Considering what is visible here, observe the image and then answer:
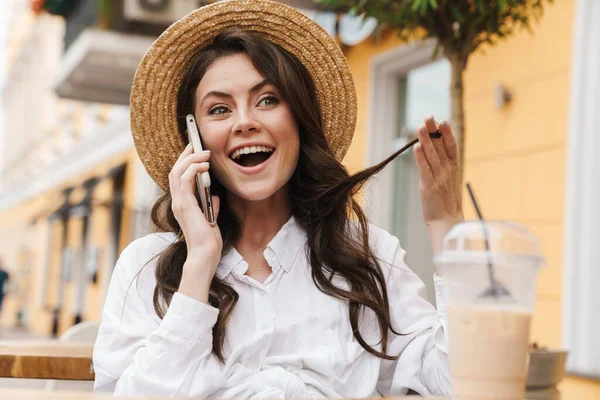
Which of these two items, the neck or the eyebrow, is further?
the neck

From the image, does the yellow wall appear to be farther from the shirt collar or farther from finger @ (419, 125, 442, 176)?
finger @ (419, 125, 442, 176)

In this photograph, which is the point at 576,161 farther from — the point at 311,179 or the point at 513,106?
the point at 311,179

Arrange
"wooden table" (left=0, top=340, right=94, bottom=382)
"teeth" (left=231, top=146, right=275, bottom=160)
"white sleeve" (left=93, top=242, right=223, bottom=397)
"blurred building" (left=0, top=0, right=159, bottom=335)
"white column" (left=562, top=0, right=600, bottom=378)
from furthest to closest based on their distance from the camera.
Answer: "blurred building" (left=0, top=0, right=159, bottom=335) < "white column" (left=562, top=0, right=600, bottom=378) < "wooden table" (left=0, top=340, right=94, bottom=382) < "teeth" (left=231, top=146, right=275, bottom=160) < "white sleeve" (left=93, top=242, right=223, bottom=397)

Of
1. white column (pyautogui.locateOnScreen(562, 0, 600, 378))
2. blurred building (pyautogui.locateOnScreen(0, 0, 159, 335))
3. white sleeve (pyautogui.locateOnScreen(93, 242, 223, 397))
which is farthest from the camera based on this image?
blurred building (pyautogui.locateOnScreen(0, 0, 159, 335))

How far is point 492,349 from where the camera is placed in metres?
1.09

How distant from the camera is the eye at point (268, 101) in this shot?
6.37 ft

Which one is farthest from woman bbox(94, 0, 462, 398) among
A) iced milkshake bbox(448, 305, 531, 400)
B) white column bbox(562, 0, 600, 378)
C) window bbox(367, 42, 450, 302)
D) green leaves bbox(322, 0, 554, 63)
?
window bbox(367, 42, 450, 302)

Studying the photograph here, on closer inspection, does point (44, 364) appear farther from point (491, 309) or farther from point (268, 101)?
point (491, 309)

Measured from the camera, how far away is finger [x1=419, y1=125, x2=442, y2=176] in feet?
4.82

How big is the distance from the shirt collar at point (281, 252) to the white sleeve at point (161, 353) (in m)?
0.25

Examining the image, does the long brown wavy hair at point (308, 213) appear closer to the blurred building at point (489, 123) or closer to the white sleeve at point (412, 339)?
the white sleeve at point (412, 339)

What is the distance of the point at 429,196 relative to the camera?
1561mm

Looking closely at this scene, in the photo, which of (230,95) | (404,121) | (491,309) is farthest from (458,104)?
(404,121)

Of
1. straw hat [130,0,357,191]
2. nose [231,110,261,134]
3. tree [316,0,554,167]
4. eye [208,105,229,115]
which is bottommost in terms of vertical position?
nose [231,110,261,134]
